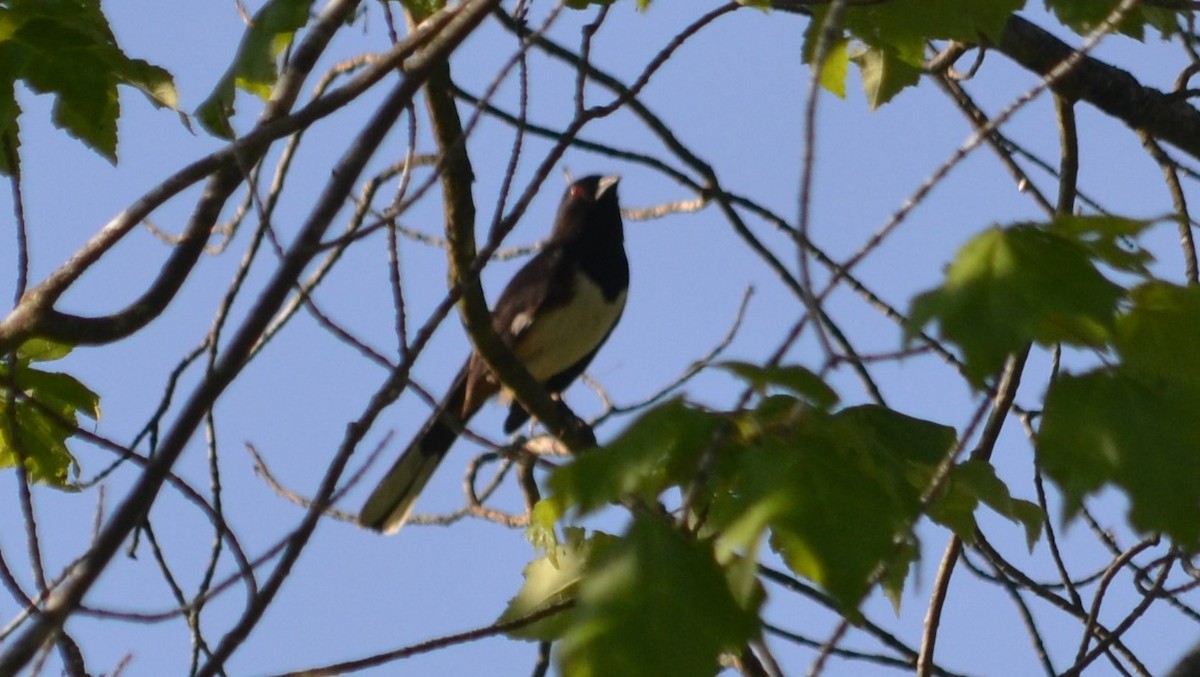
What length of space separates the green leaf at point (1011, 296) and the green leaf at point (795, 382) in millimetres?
188

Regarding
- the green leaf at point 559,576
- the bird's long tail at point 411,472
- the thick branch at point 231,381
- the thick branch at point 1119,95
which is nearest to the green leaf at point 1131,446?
the thick branch at point 231,381

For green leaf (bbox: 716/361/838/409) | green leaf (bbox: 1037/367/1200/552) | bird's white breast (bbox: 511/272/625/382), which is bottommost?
green leaf (bbox: 1037/367/1200/552)

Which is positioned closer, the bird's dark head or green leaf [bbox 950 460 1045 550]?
green leaf [bbox 950 460 1045 550]

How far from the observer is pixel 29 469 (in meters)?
3.10

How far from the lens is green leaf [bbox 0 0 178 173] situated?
247 centimetres

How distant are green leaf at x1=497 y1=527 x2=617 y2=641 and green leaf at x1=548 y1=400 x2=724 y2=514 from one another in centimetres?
67

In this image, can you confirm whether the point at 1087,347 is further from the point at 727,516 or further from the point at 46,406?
the point at 46,406

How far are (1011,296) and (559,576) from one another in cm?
114

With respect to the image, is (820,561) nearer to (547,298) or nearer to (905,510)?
(905,510)

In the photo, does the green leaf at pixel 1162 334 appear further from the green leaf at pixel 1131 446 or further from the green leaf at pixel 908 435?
the green leaf at pixel 908 435

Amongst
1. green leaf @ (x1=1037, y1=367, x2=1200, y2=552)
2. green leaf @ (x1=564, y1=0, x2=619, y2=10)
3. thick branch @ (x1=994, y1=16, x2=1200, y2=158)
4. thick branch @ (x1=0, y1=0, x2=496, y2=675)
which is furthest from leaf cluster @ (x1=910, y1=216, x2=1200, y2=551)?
thick branch @ (x1=994, y1=16, x2=1200, y2=158)

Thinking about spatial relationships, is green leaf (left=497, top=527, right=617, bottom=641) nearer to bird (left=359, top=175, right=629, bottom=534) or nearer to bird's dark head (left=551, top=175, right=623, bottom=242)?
bird (left=359, top=175, right=629, bottom=534)

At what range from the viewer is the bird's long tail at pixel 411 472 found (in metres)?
5.36

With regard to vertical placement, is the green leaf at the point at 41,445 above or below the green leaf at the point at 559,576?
above
